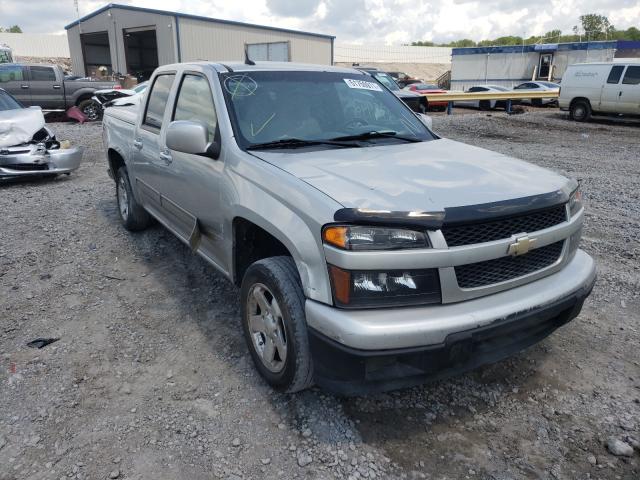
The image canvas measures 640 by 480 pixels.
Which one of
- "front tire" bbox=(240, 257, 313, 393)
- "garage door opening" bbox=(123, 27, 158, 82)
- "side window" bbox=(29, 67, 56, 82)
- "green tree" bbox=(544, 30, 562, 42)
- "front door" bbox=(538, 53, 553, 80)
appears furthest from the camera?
"green tree" bbox=(544, 30, 562, 42)

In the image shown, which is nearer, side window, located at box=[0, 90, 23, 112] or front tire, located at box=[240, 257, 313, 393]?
front tire, located at box=[240, 257, 313, 393]

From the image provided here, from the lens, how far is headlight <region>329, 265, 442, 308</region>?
2236 mm

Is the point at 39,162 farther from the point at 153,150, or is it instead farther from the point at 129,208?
the point at 153,150

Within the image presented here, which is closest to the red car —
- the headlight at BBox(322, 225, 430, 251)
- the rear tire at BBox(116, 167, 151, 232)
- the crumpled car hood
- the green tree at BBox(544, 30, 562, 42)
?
the crumpled car hood

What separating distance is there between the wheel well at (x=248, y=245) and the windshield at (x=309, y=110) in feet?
1.64

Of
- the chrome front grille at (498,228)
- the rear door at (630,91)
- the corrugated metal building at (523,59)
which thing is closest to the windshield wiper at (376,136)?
the chrome front grille at (498,228)

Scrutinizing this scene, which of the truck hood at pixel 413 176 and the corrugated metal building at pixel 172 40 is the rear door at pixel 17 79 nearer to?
the corrugated metal building at pixel 172 40

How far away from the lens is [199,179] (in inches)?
136

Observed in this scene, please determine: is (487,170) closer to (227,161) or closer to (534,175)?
(534,175)

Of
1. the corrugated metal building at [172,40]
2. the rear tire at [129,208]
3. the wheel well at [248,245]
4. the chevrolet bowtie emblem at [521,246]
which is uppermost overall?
the corrugated metal building at [172,40]

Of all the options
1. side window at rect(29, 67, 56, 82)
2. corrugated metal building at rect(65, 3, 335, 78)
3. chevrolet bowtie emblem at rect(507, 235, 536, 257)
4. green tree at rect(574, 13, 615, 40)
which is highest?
green tree at rect(574, 13, 615, 40)

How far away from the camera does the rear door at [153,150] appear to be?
13.8ft

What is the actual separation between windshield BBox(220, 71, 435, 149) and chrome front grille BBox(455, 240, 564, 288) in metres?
1.30

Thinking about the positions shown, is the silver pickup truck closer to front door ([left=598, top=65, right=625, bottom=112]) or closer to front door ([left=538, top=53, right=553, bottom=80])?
front door ([left=598, top=65, right=625, bottom=112])
